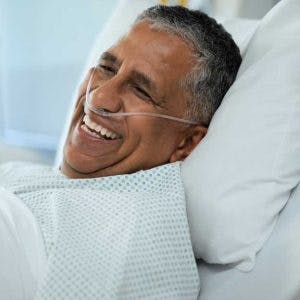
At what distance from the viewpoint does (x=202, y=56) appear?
51.9 inches

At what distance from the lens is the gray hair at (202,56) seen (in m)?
1.32

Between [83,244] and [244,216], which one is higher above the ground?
[244,216]

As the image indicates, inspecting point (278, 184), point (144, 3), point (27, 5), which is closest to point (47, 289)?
point (278, 184)

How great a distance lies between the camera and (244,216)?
1.11 m

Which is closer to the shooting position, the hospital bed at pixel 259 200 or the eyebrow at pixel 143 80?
the hospital bed at pixel 259 200

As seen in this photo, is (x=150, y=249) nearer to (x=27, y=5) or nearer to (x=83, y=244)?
(x=83, y=244)

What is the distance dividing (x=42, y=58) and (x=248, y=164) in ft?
4.38

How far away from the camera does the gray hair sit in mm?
1318

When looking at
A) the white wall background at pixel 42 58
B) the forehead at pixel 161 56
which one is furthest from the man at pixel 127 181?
the white wall background at pixel 42 58

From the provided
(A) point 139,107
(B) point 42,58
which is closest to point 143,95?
(A) point 139,107

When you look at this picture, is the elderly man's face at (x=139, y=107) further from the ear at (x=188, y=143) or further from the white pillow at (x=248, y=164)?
the white pillow at (x=248, y=164)

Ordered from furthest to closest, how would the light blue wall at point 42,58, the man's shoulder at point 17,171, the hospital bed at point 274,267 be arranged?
the light blue wall at point 42,58 < the man's shoulder at point 17,171 < the hospital bed at point 274,267

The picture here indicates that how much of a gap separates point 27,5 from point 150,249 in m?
1.43

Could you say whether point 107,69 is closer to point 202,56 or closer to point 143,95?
point 143,95
